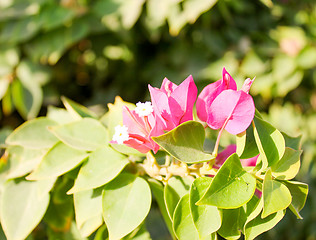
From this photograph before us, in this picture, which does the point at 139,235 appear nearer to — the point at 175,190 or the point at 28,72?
the point at 175,190

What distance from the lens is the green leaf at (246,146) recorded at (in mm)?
560

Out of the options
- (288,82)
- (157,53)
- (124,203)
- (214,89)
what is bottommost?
(288,82)

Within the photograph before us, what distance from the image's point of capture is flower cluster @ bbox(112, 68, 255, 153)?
52cm

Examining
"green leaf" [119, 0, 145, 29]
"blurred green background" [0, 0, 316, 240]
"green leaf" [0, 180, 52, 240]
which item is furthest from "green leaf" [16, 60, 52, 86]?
"green leaf" [0, 180, 52, 240]

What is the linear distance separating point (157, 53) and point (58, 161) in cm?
100

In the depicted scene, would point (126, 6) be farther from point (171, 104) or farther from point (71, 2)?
point (171, 104)

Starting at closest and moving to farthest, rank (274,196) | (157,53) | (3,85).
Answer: (274,196), (3,85), (157,53)

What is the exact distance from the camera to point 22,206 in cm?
69

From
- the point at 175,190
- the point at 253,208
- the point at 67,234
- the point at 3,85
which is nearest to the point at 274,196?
the point at 253,208

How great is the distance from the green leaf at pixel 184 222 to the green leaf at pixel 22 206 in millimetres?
262

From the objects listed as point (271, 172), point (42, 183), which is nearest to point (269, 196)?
point (271, 172)

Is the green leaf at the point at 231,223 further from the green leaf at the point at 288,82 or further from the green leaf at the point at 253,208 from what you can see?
the green leaf at the point at 288,82

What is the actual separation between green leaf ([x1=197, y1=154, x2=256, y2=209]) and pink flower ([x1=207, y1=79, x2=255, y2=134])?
1.9 inches

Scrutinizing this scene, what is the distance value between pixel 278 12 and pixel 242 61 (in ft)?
0.98
